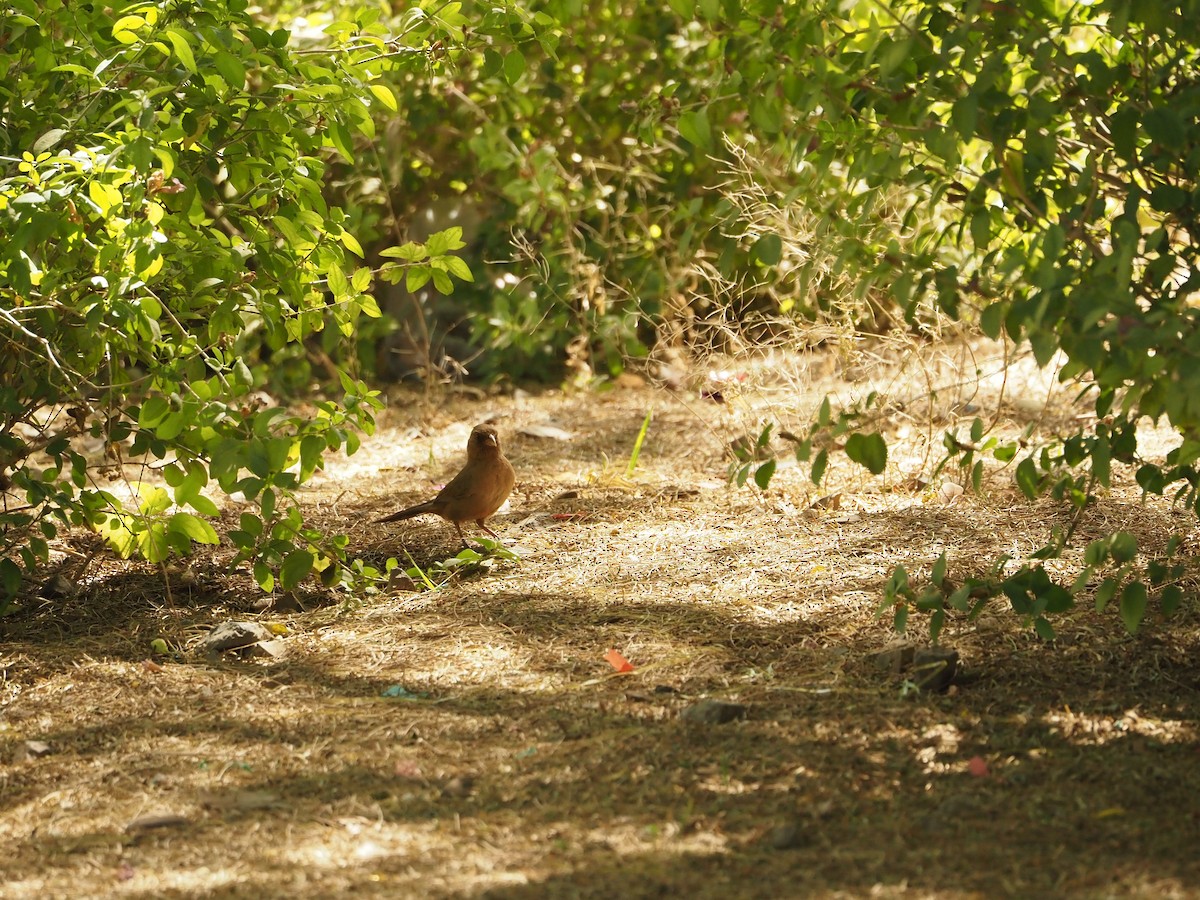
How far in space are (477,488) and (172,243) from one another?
1.42 metres

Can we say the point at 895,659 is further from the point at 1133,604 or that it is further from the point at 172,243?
the point at 172,243

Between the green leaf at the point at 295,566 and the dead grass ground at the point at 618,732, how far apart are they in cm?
20

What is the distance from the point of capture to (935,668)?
10.2ft

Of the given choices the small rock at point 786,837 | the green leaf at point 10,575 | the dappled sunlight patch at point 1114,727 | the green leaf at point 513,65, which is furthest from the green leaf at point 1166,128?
the green leaf at point 10,575

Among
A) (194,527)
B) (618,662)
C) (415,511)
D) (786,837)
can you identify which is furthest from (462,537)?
(786,837)

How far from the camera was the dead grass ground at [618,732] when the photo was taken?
2.35 m

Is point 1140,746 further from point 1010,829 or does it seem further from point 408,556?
point 408,556

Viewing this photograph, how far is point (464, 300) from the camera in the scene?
318 inches

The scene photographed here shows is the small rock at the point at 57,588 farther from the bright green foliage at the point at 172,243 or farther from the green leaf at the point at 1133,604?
the green leaf at the point at 1133,604

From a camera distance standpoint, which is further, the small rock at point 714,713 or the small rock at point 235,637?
the small rock at point 235,637

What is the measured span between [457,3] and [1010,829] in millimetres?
2491

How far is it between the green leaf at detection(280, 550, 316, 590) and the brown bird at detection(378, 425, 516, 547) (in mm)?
858

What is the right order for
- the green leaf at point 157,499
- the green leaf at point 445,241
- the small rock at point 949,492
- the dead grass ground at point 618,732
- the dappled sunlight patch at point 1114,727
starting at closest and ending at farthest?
the dead grass ground at point 618,732
the dappled sunlight patch at point 1114,727
the green leaf at point 157,499
the green leaf at point 445,241
the small rock at point 949,492

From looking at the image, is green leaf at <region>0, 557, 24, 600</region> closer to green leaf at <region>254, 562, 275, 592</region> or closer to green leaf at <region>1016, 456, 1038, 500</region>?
green leaf at <region>254, 562, 275, 592</region>
